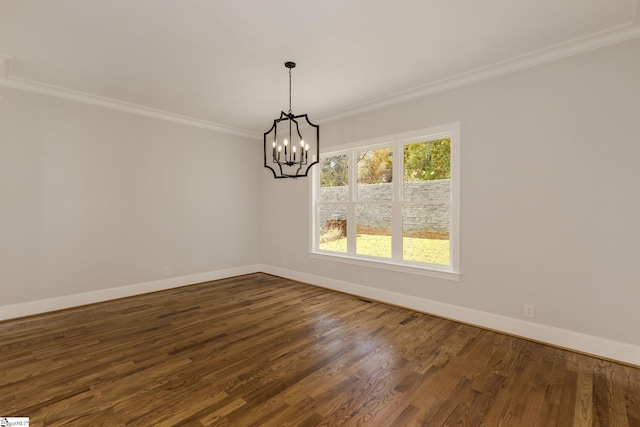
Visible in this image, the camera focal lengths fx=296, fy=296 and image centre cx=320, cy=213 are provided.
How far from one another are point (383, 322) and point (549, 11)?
3.28 m

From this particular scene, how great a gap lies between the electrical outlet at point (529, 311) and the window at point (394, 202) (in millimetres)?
751

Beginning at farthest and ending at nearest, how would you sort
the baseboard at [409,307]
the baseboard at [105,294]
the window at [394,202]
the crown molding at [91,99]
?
the window at [394,202] → the baseboard at [105,294] → the crown molding at [91,99] → the baseboard at [409,307]

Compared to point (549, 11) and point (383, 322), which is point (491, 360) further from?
point (549, 11)

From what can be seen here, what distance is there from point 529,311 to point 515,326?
8.6 inches

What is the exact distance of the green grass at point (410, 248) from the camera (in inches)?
148

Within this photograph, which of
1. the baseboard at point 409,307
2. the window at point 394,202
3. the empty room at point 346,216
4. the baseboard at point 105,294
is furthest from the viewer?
the window at point 394,202

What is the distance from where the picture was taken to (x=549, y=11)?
2.33 m

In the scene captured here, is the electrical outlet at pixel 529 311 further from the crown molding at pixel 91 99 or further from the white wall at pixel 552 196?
the crown molding at pixel 91 99

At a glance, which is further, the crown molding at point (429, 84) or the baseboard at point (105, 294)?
the baseboard at point (105, 294)

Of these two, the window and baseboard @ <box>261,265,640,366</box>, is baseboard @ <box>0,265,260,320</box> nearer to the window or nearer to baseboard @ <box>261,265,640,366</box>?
the window

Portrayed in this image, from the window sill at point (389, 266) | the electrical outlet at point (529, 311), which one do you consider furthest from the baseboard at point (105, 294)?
the electrical outlet at point (529, 311)

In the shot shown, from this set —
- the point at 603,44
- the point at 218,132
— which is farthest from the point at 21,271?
the point at 603,44

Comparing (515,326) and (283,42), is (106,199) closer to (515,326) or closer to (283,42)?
(283,42)

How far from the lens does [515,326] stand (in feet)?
10.2
